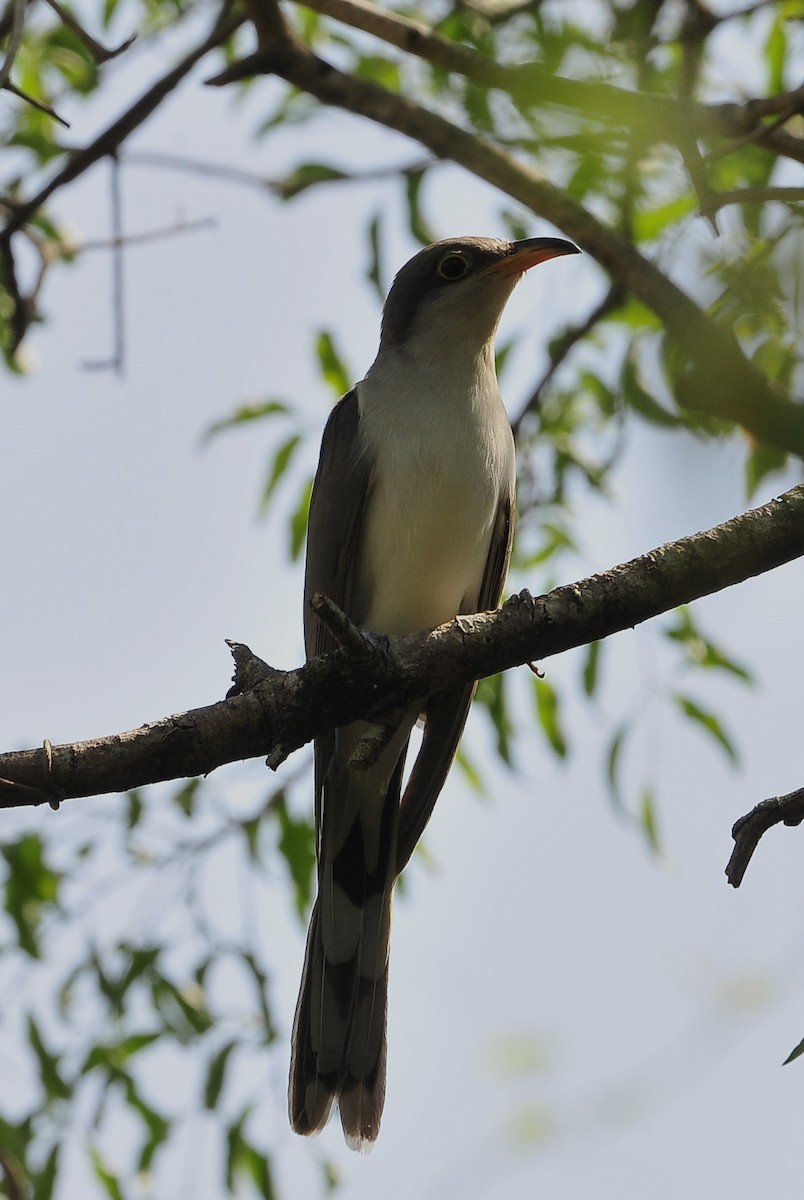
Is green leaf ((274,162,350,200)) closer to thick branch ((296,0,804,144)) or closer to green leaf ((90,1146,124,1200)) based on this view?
thick branch ((296,0,804,144))

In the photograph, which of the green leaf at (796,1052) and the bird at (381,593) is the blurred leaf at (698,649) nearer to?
the bird at (381,593)

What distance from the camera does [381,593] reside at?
5195mm

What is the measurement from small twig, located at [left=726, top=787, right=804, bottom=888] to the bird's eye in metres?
3.29

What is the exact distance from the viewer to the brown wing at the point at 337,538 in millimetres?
5145

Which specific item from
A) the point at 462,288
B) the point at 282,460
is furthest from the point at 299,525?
the point at 462,288

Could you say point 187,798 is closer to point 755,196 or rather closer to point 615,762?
point 615,762

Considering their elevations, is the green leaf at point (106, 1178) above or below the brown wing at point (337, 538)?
below

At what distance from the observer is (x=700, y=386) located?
11.2 feet

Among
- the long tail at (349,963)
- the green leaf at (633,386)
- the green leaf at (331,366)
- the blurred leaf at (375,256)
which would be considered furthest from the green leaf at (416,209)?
the long tail at (349,963)

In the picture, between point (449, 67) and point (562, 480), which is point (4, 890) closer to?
point (562, 480)

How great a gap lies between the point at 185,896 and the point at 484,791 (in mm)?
1474

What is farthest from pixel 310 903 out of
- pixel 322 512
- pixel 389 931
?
pixel 322 512

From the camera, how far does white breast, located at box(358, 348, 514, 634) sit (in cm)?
506

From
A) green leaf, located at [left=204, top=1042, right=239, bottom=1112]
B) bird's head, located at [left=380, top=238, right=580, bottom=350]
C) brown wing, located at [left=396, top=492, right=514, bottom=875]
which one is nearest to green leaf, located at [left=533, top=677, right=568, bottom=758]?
brown wing, located at [left=396, top=492, right=514, bottom=875]
